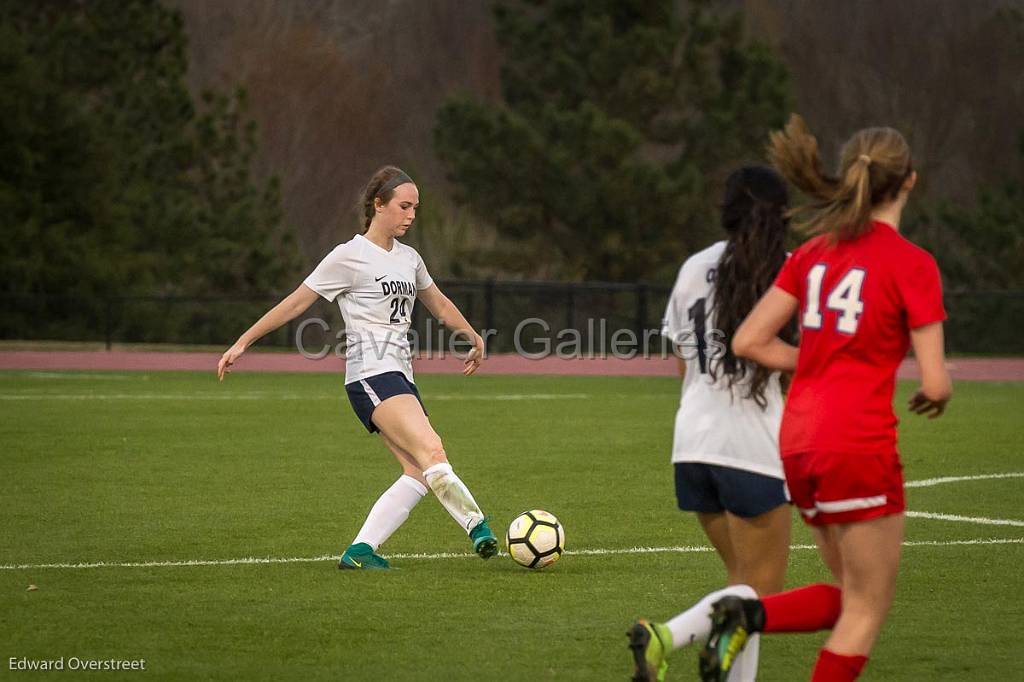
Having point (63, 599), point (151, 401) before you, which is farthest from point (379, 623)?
point (151, 401)

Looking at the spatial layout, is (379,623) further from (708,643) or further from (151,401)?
(151,401)

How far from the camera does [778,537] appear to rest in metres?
5.51

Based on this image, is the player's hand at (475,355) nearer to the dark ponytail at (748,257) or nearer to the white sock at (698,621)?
the dark ponytail at (748,257)

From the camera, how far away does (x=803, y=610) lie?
5.07 metres

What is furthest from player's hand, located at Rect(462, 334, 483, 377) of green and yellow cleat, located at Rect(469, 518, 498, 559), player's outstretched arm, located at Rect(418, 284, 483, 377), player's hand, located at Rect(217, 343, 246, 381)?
player's hand, located at Rect(217, 343, 246, 381)

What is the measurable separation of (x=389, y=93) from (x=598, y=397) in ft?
149

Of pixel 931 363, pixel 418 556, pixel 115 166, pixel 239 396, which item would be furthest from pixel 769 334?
pixel 115 166

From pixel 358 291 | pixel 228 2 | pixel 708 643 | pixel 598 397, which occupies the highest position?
pixel 228 2

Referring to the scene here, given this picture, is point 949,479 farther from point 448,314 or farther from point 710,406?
point 710,406

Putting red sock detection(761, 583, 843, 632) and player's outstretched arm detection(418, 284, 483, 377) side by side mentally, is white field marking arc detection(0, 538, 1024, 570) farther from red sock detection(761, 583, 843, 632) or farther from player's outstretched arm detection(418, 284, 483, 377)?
red sock detection(761, 583, 843, 632)

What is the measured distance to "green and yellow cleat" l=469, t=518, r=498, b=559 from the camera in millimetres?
8516

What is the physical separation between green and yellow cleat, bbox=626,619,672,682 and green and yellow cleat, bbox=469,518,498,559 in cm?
343

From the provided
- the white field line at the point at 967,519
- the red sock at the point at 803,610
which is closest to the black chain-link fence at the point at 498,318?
the white field line at the point at 967,519

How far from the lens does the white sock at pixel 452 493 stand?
8.43m
